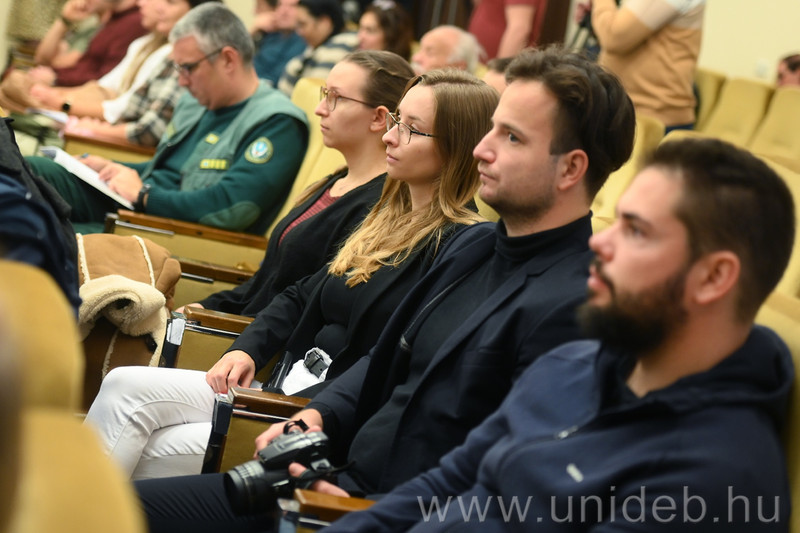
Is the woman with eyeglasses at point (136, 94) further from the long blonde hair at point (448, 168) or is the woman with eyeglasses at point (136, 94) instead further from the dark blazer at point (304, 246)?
the long blonde hair at point (448, 168)

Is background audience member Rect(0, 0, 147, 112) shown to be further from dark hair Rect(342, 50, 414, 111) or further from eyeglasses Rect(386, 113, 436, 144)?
eyeglasses Rect(386, 113, 436, 144)

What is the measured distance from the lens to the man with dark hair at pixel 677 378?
1.17 metres

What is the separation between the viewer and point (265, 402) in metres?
1.96

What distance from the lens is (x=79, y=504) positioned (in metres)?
0.88

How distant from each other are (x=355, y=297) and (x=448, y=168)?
0.36m

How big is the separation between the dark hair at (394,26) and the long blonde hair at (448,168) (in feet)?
9.07

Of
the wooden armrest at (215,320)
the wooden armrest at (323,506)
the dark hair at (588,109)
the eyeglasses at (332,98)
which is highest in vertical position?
the dark hair at (588,109)

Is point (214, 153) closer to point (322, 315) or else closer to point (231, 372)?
point (322, 315)

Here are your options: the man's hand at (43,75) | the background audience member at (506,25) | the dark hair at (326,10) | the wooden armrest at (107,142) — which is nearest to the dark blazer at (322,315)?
the wooden armrest at (107,142)

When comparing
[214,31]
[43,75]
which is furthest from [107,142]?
[43,75]

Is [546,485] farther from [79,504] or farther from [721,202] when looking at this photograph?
[79,504]

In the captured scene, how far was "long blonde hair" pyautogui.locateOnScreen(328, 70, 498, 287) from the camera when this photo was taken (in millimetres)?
2154

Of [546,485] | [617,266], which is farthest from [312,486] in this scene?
[617,266]

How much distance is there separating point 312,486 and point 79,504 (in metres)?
0.81
